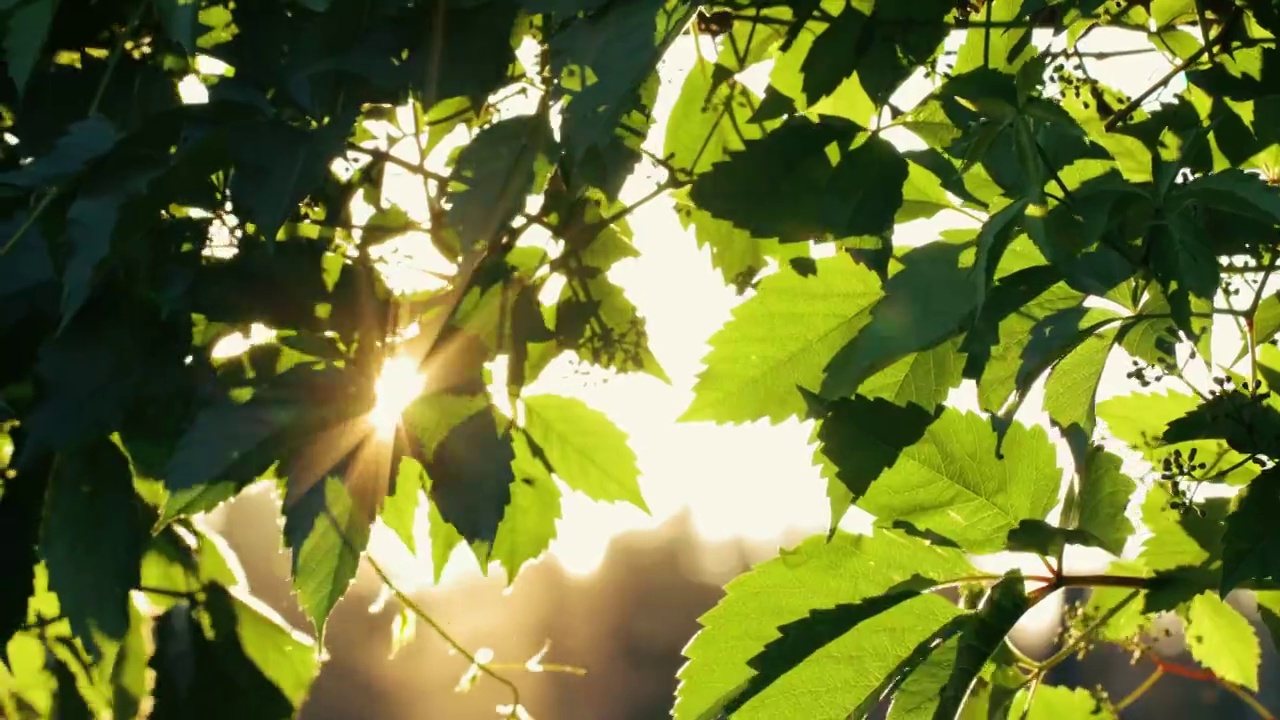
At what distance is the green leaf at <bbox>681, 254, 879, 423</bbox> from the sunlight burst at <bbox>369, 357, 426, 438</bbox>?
169 mm

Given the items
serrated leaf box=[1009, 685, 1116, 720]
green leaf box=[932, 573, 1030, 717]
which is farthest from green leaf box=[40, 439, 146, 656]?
serrated leaf box=[1009, 685, 1116, 720]

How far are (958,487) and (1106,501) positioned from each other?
82 millimetres

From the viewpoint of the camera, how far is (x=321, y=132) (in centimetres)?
61

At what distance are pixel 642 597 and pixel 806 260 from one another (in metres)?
11.2

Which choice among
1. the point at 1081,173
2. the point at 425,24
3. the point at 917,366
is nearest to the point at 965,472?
the point at 917,366

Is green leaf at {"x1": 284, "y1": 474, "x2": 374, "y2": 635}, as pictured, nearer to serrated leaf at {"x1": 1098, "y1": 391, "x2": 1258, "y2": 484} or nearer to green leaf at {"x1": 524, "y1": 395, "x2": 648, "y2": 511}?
green leaf at {"x1": 524, "y1": 395, "x2": 648, "y2": 511}

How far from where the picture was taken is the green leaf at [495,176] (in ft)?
1.98

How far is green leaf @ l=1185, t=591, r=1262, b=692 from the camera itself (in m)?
0.82

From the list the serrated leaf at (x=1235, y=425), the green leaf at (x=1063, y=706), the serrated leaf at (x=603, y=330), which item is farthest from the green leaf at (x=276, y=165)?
the green leaf at (x=1063, y=706)

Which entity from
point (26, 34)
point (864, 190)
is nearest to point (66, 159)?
point (26, 34)

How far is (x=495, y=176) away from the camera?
2.02 ft

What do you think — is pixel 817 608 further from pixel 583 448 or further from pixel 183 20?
pixel 183 20

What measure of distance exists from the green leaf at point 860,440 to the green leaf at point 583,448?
232 millimetres

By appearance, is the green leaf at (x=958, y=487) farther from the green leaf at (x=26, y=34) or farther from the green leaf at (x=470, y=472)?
the green leaf at (x=26, y=34)
